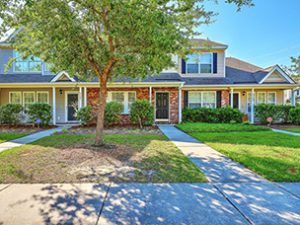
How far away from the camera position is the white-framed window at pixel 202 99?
1593 centimetres

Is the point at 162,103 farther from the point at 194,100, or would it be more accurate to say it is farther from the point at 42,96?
the point at 42,96

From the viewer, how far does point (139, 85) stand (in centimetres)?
1404

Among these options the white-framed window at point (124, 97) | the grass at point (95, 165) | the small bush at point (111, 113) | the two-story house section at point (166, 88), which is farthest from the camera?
the white-framed window at point (124, 97)

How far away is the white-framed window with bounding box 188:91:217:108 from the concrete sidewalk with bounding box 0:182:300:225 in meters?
12.4

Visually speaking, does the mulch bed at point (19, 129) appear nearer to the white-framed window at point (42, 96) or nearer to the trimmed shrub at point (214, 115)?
the white-framed window at point (42, 96)

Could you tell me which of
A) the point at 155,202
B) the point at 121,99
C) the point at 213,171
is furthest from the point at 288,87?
the point at 155,202

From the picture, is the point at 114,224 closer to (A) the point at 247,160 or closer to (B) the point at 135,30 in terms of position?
(A) the point at 247,160

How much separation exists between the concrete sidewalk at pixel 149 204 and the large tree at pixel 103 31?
137 inches

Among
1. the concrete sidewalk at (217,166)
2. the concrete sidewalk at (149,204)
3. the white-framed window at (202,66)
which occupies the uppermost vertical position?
the white-framed window at (202,66)

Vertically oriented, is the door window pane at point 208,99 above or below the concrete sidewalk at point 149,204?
above

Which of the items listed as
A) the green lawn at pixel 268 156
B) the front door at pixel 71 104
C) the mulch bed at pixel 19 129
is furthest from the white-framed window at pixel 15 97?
the green lawn at pixel 268 156

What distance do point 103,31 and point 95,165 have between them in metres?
4.13

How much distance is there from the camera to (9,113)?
42.1 ft

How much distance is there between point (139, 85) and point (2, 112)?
29.9ft
